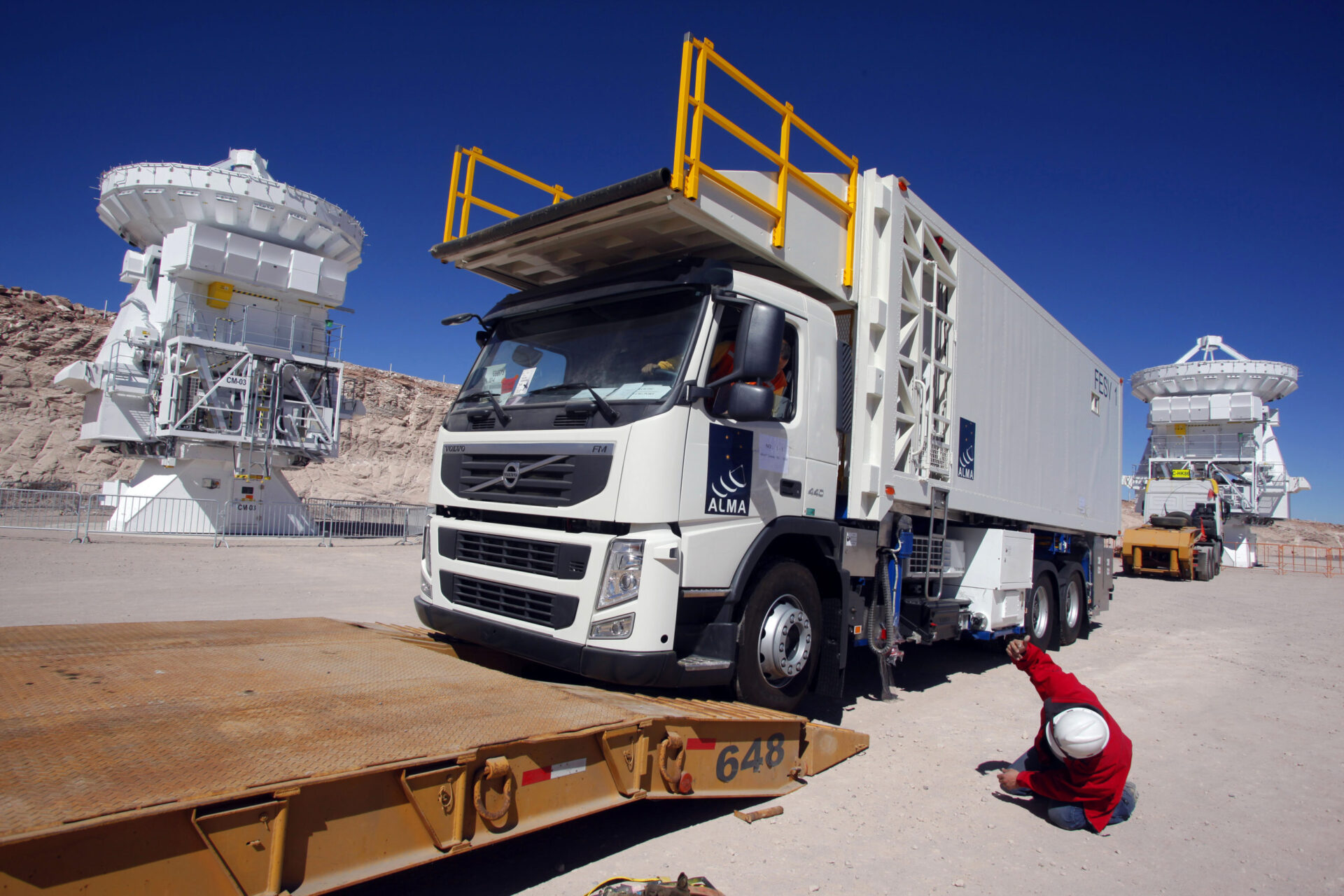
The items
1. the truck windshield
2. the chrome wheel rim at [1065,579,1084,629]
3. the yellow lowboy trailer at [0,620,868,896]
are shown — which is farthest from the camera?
the chrome wheel rim at [1065,579,1084,629]

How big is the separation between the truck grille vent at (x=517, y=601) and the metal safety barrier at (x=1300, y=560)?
35.7 m

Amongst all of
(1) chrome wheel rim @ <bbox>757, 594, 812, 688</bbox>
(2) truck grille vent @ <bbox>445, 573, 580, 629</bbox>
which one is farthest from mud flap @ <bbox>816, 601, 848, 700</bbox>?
(2) truck grille vent @ <bbox>445, 573, 580, 629</bbox>

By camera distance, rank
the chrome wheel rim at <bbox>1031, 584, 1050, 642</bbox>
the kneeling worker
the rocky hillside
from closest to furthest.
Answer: the kneeling worker → the chrome wheel rim at <bbox>1031, 584, 1050, 642</bbox> → the rocky hillside

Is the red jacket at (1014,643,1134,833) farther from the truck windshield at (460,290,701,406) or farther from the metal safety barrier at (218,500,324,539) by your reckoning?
the metal safety barrier at (218,500,324,539)

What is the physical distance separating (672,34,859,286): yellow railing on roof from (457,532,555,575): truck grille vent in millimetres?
2141

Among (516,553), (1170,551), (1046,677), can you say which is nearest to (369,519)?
(516,553)

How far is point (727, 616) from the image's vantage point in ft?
14.3

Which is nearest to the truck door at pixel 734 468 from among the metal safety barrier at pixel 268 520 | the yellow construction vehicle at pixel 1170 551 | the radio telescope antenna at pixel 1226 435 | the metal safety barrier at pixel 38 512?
the metal safety barrier at pixel 38 512

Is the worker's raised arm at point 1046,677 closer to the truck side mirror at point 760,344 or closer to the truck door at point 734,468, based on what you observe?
the truck door at point 734,468

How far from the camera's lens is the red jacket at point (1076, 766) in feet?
13.9

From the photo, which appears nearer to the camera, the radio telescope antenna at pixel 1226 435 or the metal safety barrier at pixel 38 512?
the metal safety barrier at pixel 38 512

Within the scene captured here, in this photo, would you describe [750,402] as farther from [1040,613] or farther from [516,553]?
[1040,613]

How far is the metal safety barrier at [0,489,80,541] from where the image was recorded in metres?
20.6

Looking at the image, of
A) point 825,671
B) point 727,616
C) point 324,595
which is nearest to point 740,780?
point 727,616
